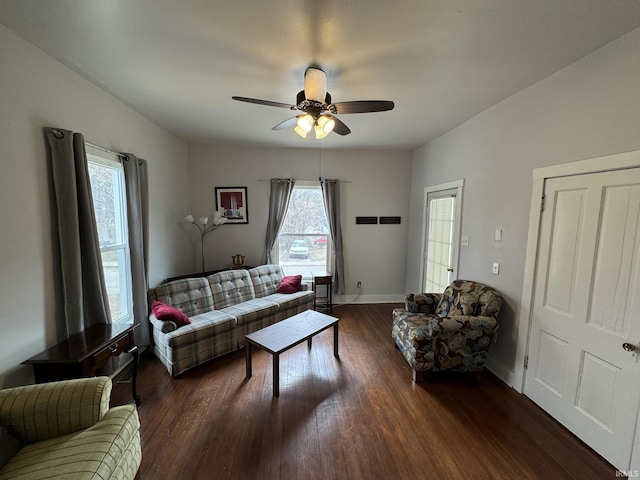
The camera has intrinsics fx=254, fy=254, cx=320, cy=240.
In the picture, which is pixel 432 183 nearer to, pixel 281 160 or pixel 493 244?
pixel 493 244

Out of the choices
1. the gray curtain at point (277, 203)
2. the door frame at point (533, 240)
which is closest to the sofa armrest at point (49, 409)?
the gray curtain at point (277, 203)

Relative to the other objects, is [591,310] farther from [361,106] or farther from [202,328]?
[202,328]

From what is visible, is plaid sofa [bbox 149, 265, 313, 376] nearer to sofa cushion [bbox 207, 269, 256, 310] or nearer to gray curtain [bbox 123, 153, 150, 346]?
sofa cushion [bbox 207, 269, 256, 310]

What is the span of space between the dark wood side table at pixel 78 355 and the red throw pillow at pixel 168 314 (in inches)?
22.6

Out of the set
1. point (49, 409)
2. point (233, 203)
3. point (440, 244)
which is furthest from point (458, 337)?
point (233, 203)

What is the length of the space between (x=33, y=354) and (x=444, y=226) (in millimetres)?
4159

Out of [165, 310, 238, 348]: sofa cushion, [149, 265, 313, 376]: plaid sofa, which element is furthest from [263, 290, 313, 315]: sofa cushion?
[165, 310, 238, 348]: sofa cushion

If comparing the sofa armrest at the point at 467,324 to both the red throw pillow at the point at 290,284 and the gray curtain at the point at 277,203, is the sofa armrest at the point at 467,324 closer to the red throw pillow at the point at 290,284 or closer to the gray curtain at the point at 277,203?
the red throw pillow at the point at 290,284

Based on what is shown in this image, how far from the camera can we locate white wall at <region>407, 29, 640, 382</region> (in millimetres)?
1591

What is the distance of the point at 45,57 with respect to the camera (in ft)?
5.75

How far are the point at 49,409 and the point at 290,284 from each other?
9.08 feet

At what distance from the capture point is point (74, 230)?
72.8 inches

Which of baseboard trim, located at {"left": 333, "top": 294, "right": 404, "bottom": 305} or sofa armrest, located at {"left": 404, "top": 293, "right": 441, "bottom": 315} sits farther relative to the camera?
baseboard trim, located at {"left": 333, "top": 294, "right": 404, "bottom": 305}

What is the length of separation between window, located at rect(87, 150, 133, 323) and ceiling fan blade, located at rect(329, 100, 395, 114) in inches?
83.7
